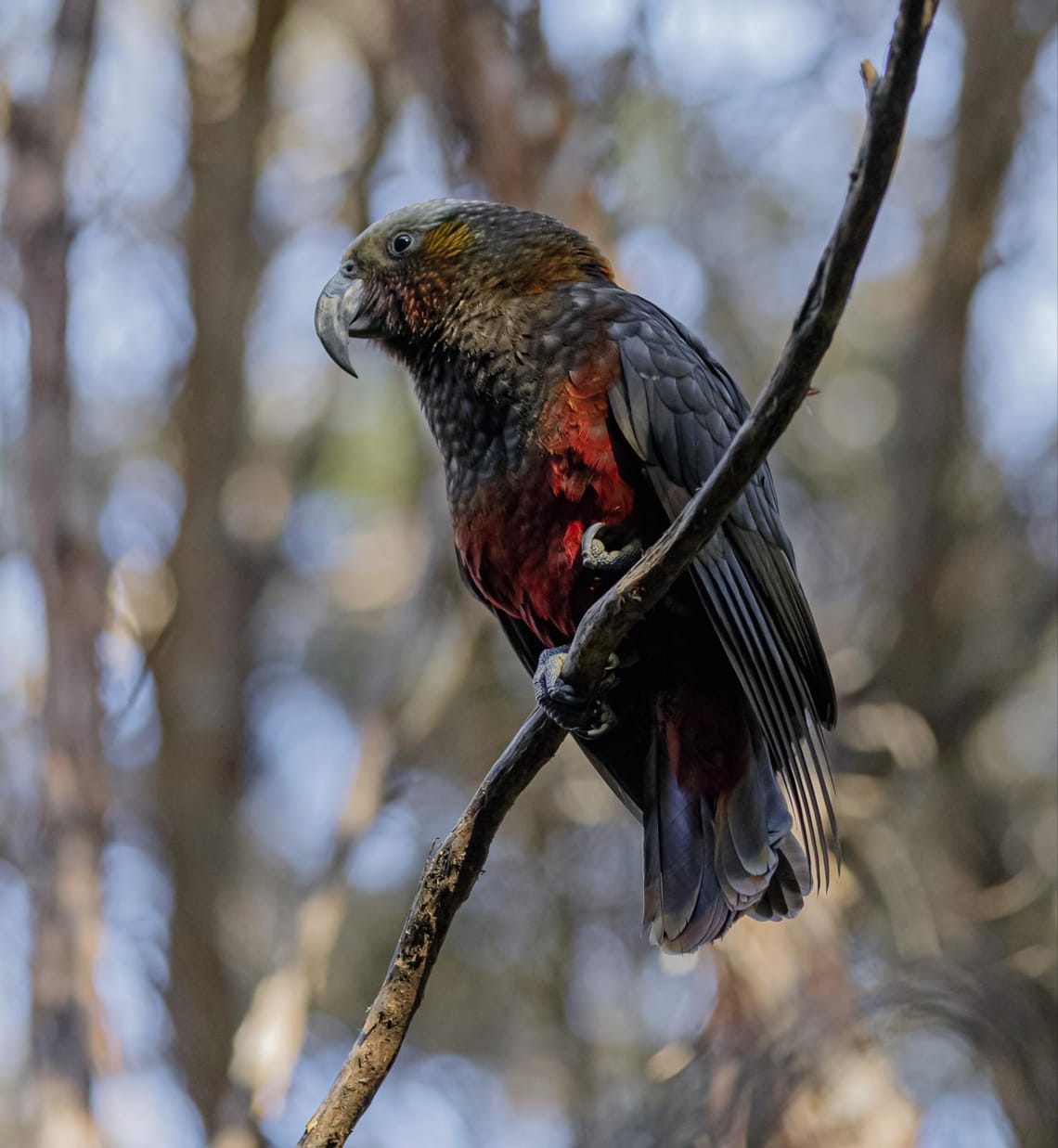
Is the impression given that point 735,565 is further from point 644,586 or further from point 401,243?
point 401,243

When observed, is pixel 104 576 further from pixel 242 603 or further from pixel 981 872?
pixel 981 872

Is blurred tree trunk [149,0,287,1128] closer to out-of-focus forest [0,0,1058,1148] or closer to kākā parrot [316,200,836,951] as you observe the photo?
out-of-focus forest [0,0,1058,1148]

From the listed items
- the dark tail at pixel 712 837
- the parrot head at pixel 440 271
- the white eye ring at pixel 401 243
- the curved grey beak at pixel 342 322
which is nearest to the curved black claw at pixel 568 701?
the dark tail at pixel 712 837

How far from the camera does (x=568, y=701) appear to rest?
3.24 meters

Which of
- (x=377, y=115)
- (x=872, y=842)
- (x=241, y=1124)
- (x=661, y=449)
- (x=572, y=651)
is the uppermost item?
(x=377, y=115)

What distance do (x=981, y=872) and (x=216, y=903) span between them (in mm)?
5137

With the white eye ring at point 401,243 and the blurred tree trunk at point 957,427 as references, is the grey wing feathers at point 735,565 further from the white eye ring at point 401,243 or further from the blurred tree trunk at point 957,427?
the blurred tree trunk at point 957,427

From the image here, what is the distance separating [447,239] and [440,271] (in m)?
0.14

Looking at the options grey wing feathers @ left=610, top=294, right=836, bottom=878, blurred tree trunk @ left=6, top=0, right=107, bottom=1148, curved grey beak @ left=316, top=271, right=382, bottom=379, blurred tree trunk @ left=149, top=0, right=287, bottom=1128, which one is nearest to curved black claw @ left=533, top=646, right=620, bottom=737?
grey wing feathers @ left=610, top=294, right=836, bottom=878

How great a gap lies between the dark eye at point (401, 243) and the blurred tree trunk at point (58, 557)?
121 inches

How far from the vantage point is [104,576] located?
6879 millimetres

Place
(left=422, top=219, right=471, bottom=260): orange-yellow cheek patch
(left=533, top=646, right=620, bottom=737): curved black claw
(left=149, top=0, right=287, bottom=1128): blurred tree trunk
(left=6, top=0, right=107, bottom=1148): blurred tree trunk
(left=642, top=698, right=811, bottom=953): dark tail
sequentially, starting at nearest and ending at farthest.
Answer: (left=533, top=646, right=620, bottom=737): curved black claw → (left=642, top=698, right=811, bottom=953): dark tail → (left=422, top=219, right=471, bottom=260): orange-yellow cheek patch → (left=6, top=0, right=107, bottom=1148): blurred tree trunk → (left=149, top=0, right=287, bottom=1128): blurred tree trunk

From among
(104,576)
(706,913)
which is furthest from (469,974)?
(706,913)

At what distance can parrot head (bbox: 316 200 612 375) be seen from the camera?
3.95 metres
